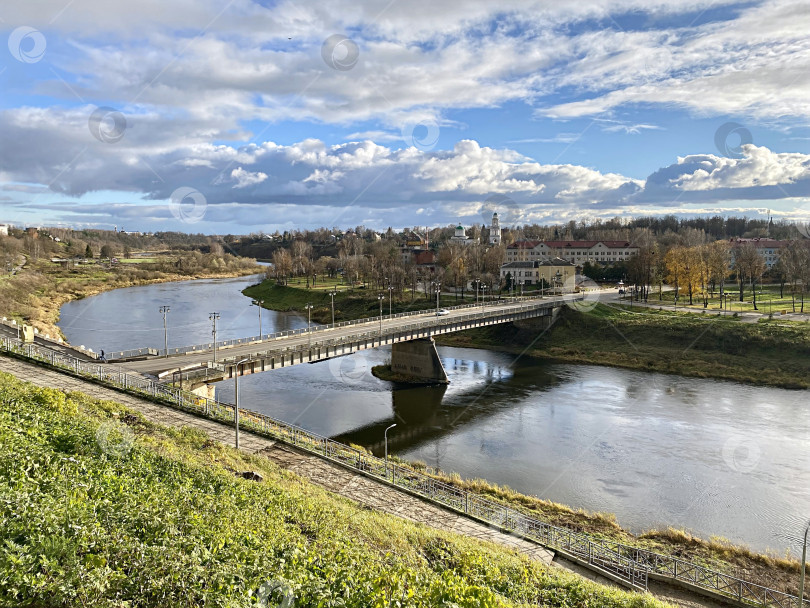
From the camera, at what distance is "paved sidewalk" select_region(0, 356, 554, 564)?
16938 millimetres

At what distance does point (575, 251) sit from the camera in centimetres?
12206

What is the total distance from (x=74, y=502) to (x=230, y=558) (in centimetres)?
277

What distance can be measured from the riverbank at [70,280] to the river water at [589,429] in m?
13.7

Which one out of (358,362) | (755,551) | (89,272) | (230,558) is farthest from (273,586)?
(89,272)

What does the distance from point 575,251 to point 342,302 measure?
61.0m

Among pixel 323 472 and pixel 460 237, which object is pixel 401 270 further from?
pixel 460 237

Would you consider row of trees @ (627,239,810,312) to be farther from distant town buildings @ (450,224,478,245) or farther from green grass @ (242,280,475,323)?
distant town buildings @ (450,224,478,245)

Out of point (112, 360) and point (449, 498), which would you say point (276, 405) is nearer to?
point (112, 360)

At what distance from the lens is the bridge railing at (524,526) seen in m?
15.4

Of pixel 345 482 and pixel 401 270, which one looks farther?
pixel 401 270

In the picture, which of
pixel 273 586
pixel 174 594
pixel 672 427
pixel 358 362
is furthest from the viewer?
pixel 358 362

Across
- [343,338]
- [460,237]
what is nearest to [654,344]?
[343,338]

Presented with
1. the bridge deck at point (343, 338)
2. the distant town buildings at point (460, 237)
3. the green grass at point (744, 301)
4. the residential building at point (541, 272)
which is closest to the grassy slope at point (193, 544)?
the bridge deck at point (343, 338)

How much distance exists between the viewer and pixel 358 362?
57.3 m
